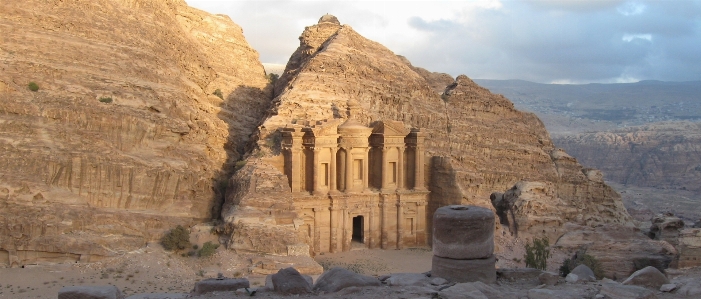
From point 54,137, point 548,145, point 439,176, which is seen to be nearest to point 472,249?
point 54,137

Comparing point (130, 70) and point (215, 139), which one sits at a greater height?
point (130, 70)

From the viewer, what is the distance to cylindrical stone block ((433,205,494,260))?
14031mm

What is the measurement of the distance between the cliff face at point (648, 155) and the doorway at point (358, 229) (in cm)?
6951

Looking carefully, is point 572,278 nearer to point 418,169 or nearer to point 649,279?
point 649,279

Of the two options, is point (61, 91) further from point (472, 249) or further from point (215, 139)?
point (472, 249)

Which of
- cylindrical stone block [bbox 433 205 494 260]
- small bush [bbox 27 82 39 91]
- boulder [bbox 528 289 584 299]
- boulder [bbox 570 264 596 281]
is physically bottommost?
boulder [bbox 570 264 596 281]

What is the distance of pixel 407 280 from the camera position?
1329cm

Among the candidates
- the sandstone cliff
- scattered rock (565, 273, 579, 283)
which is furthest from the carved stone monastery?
scattered rock (565, 273, 579, 283)

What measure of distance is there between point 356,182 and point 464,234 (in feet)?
73.9

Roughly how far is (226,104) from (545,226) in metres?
22.2

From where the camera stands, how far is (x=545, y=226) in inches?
1393

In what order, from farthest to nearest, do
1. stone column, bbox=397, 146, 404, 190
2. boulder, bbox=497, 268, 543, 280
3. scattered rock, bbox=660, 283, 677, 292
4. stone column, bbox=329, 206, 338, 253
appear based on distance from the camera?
stone column, bbox=397, 146, 404, 190
stone column, bbox=329, 206, 338, 253
boulder, bbox=497, 268, 543, 280
scattered rock, bbox=660, 283, 677, 292

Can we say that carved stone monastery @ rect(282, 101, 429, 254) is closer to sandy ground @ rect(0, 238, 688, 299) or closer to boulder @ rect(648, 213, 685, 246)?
sandy ground @ rect(0, 238, 688, 299)

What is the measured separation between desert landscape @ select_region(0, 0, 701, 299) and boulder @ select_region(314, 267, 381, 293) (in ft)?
7.01
